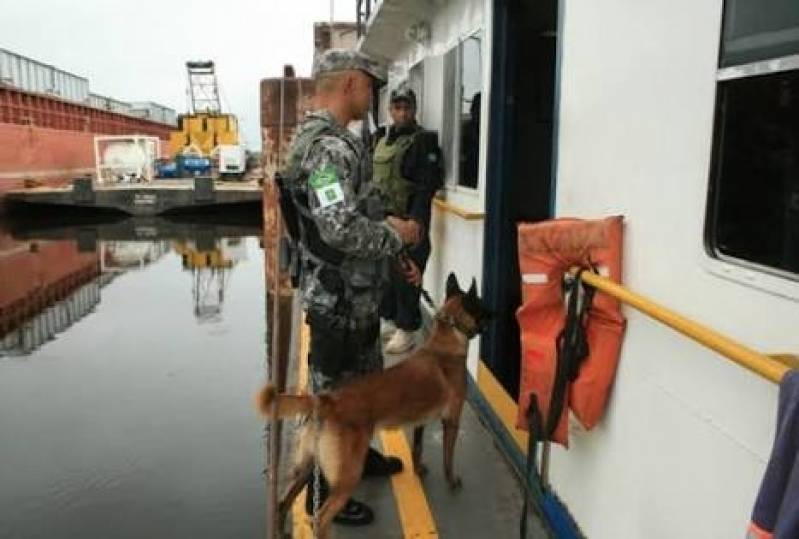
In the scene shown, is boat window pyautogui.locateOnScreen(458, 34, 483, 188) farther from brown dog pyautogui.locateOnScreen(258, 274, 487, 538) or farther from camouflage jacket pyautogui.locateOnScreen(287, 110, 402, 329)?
camouflage jacket pyautogui.locateOnScreen(287, 110, 402, 329)

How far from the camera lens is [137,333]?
903cm

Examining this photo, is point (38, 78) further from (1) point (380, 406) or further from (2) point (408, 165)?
(1) point (380, 406)

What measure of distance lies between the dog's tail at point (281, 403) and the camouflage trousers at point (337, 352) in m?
0.38

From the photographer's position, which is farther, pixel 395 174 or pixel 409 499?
pixel 395 174

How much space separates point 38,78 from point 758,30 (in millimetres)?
33050

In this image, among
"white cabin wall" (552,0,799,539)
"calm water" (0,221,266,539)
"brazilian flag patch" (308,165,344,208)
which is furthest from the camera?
"calm water" (0,221,266,539)

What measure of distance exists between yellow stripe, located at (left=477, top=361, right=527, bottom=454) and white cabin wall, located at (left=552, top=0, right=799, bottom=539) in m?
0.81

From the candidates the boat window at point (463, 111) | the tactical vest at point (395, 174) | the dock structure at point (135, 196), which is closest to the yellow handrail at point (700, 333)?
the boat window at point (463, 111)

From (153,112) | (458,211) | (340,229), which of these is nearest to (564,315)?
(340,229)

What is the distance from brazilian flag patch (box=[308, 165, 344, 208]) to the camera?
9.37ft

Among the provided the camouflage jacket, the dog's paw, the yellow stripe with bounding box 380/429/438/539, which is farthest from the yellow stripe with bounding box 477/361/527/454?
the camouflage jacket

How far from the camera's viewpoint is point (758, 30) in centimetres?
177

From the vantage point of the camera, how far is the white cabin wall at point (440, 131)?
4.61m

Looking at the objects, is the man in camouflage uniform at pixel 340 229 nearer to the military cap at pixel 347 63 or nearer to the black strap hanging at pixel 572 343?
the military cap at pixel 347 63
